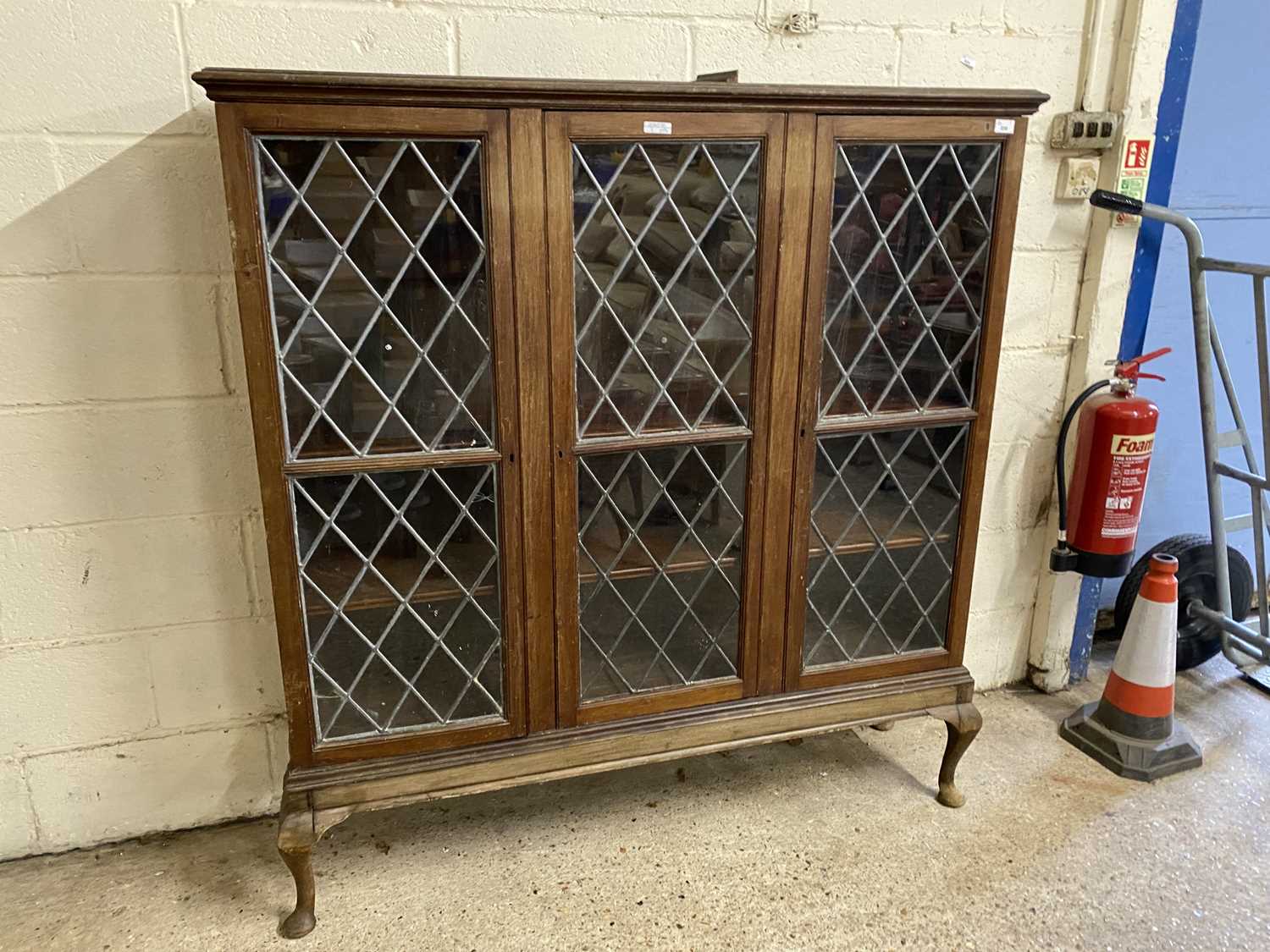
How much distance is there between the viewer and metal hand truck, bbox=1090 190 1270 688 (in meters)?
2.18

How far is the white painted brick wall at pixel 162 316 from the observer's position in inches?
66.6

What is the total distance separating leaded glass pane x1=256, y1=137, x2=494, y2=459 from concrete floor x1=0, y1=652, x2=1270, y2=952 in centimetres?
98

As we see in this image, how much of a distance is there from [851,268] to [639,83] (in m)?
0.57

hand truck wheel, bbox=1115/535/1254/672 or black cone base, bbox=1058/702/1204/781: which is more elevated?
hand truck wheel, bbox=1115/535/1254/672

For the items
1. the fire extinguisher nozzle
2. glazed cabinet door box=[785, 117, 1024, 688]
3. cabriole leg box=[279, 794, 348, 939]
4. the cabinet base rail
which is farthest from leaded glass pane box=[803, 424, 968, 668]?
cabriole leg box=[279, 794, 348, 939]

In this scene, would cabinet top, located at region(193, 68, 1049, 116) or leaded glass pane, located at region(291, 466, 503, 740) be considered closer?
cabinet top, located at region(193, 68, 1049, 116)

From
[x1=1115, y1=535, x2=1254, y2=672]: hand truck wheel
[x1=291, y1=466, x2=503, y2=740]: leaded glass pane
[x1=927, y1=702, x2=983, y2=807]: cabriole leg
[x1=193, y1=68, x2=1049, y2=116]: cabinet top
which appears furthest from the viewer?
[x1=1115, y1=535, x2=1254, y2=672]: hand truck wheel

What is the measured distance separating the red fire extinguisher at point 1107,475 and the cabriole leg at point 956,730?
55 cm

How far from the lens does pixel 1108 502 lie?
7.55 feet

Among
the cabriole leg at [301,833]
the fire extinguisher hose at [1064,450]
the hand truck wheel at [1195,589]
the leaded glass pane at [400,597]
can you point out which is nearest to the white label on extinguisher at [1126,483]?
the fire extinguisher hose at [1064,450]

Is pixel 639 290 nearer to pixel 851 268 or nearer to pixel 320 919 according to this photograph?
pixel 851 268

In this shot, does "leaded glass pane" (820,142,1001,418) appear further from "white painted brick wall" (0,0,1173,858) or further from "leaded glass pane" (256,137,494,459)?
"leaded glass pane" (256,137,494,459)

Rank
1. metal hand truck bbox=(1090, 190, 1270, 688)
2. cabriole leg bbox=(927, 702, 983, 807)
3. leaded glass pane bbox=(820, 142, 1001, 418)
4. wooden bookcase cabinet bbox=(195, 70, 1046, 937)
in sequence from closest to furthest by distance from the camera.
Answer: wooden bookcase cabinet bbox=(195, 70, 1046, 937) → leaded glass pane bbox=(820, 142, 1001, 418) → cabriole leg bbox=(927, 702, 983, 807) → metal hand truck bbox=(1090, 190, 1270, 688)

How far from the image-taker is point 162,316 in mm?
1802
